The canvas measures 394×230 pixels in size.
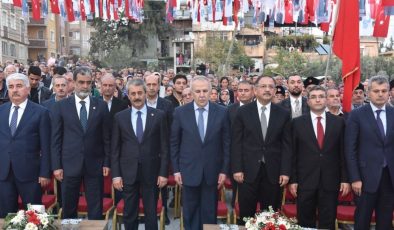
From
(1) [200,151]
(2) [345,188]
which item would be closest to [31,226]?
(1) [200,151]

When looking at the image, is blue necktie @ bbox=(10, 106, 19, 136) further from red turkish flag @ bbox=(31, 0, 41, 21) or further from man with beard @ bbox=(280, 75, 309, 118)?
red turkish flag @ bbox=(31, 0, 41, 21)

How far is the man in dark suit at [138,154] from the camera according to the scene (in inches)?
196

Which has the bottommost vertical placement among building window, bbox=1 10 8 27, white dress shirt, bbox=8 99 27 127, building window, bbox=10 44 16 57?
white dress shirt, bbox=8 99 27 127

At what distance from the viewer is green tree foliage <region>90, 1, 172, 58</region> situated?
41.8 metres

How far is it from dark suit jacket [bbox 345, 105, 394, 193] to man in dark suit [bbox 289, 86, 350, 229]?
6.0 inches

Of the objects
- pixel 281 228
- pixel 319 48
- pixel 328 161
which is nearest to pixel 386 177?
pixel 328 161

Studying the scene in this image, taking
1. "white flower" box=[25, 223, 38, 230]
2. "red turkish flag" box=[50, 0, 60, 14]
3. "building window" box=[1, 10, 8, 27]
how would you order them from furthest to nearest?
"building window" box=[1, 10, 8, 27] → "red turkish flag" box=[50, 0, 60, 14] → "white flower" box=[25, 223, 38, 230]

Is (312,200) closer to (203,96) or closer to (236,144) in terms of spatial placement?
(236,144)

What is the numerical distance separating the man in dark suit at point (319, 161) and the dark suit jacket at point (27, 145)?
2.88 m

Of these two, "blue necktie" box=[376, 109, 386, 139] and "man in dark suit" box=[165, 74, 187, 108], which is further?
"man in dark suit" box=[165, 74, 187, 108]

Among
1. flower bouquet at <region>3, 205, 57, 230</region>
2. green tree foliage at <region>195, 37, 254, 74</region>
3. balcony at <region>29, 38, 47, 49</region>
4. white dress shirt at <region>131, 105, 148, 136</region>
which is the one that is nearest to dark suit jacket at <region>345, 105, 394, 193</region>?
white dress shirt at <region>131, 105, 148, 136</region>

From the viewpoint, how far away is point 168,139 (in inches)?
201

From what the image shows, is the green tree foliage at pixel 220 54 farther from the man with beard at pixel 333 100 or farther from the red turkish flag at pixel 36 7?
the man with beard at pixel 333 100

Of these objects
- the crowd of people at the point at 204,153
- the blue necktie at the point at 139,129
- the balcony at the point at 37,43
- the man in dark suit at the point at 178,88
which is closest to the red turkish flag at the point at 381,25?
the man in dark suit at the point at 178,88
